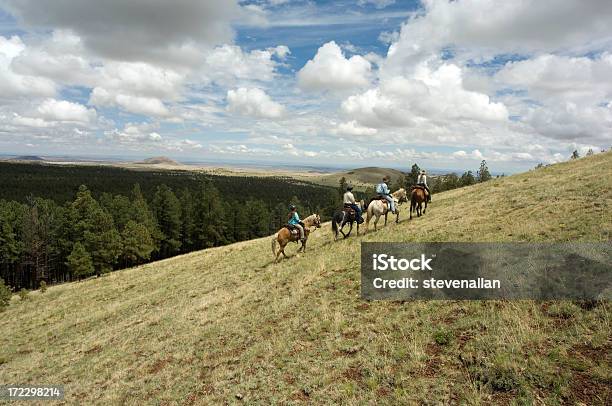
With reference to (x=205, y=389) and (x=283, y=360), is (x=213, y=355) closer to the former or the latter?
(x=205, y=389)

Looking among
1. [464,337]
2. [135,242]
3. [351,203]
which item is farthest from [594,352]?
[135,242]

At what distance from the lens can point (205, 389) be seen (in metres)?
9.81

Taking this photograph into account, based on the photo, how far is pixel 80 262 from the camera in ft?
180

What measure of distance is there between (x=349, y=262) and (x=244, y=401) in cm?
940

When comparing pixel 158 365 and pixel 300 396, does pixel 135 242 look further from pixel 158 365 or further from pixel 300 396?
pixel 300 396

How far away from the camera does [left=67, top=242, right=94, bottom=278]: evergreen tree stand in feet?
178

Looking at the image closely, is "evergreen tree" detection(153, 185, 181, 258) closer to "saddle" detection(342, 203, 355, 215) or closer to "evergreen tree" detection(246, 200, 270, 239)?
"evergreen tree" detection(246, 200, 270, 239)

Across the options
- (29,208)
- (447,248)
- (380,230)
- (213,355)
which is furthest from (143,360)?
(29,208)

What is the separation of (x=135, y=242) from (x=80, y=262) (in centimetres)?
892

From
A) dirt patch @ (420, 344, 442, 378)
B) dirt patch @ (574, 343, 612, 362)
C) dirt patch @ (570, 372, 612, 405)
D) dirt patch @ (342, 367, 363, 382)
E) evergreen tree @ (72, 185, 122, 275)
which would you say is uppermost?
dirt patch @ (574, 343, 612, 362)

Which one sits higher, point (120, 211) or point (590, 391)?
point (590, 391)

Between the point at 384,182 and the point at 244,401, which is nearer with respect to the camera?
the point at 244,401

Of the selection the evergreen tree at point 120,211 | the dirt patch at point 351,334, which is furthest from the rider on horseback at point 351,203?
the evergreen tree at point 120,211

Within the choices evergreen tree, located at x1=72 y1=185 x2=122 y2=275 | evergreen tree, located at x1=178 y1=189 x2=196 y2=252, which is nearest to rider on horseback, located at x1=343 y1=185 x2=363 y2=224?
evergreen tree, located at x1=72 y1=185 x2=122 y2=275
